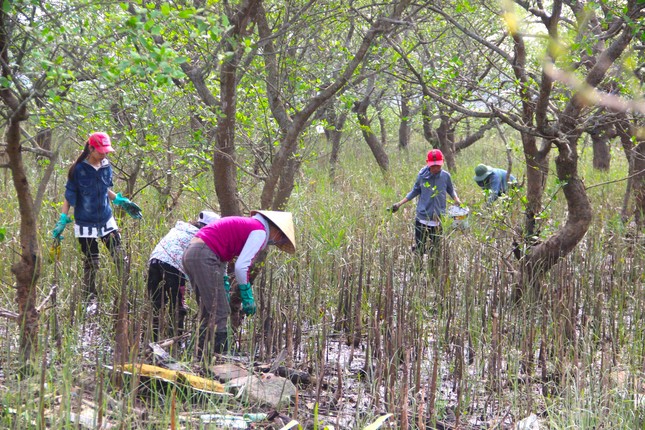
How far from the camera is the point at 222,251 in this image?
4.78 metres

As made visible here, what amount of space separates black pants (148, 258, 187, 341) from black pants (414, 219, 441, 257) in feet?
8.93

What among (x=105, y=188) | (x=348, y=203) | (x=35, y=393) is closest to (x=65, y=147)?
(x=348, y=203)

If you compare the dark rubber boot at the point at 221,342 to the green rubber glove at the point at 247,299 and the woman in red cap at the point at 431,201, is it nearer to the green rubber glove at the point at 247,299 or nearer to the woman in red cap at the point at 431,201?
the green rubber glove at the point at 247,299

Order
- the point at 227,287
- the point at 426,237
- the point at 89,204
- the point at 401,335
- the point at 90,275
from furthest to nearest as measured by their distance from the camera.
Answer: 1. the point at 426,237
2. the point at 89,204
3. the point at 90,275
4. the point at 227,287
5. the point at 401,335

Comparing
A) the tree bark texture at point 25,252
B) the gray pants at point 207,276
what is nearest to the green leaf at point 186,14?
the tree bark texture at point 25,252

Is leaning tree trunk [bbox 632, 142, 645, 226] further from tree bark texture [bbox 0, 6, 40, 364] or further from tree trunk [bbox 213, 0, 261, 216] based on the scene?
tree bark texture [bbox 0, 6, 40, 364]

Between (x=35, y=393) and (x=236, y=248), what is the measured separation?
165cm

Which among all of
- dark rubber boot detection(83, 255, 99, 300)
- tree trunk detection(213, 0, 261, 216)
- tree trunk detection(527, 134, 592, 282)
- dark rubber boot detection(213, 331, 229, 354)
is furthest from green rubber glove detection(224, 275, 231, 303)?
tree trunk detection(527, 134, 592, 282)

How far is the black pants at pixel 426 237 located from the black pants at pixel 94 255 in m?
2.79

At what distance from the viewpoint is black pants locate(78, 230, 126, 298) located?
5.80m

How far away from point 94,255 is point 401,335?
115 inches

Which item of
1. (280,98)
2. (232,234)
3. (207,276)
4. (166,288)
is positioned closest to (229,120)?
(280,98)

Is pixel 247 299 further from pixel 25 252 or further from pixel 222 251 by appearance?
pixel 25 252

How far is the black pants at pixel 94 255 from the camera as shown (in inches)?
228
